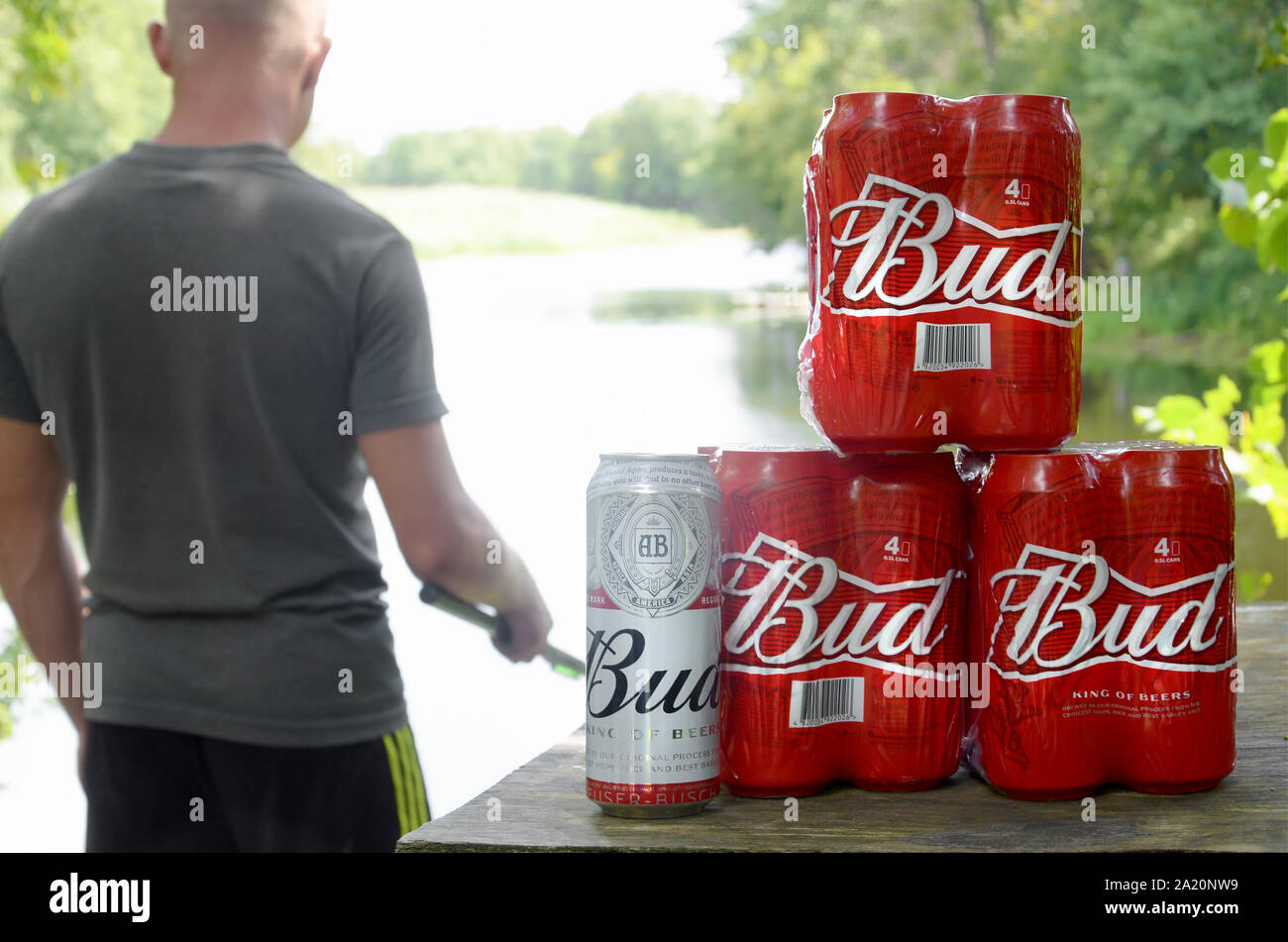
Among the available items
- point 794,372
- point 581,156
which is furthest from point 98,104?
point 794,372

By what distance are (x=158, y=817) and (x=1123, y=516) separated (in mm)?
1037

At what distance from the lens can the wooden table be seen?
679 millimetres

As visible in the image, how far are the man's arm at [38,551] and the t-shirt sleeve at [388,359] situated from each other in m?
0.37

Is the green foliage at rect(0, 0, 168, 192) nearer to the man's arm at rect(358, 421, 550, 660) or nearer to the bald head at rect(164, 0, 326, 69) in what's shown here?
the bald head at rect(164, 0, 326, 69)

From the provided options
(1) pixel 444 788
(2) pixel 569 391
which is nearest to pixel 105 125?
(2) pixel 569 391

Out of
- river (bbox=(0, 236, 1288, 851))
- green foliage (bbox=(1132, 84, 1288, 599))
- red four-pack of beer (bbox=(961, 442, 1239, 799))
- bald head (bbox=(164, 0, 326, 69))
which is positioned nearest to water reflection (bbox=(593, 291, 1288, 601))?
river (bbox=(0, 236, 1288, 851))

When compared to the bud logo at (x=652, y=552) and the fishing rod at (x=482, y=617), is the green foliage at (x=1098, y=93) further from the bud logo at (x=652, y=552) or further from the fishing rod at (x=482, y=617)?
the bud logo at (x=652, y=552)

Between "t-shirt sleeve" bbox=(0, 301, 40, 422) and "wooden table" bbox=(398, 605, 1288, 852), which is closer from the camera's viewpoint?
"wooden table" bbox=(398, 605, 1288, 852)

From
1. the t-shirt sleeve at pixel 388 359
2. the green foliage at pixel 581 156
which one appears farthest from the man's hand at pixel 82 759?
the green foliage at pixel 581 156

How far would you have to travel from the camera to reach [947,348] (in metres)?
0.77

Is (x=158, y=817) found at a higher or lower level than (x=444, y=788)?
higher

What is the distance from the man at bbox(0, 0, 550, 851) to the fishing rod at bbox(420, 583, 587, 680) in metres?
0.03

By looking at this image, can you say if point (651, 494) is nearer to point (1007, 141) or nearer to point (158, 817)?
point (1007, 141)

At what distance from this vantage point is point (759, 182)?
7.30 m
